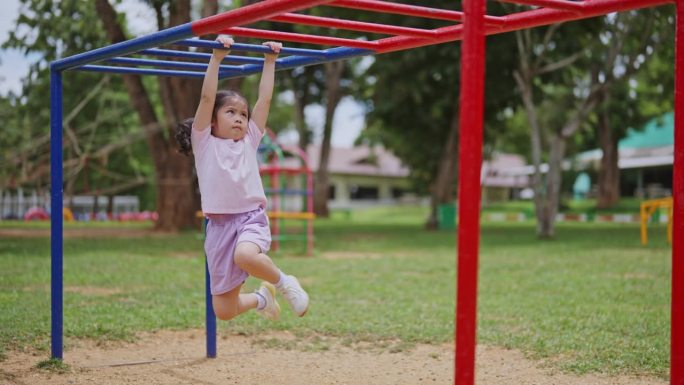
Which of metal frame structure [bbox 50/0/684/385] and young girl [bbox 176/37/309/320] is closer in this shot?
metal frame structure [bbox 50/0/684/385]

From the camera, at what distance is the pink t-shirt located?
13.0 ft

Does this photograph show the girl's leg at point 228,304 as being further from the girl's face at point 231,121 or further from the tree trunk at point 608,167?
the tree trunk at point 608,167

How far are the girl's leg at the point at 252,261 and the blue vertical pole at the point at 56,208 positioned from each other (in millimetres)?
1260

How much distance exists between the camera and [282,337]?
5734 mm

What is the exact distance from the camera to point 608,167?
3186cm

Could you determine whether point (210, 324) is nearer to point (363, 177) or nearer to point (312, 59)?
point (312, 59)

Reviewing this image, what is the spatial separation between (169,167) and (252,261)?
13402mm

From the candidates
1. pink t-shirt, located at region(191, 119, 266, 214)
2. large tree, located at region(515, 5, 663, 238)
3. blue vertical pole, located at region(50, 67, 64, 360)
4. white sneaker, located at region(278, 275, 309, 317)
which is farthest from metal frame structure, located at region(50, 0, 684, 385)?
large tree, located at region(515, 5, 663, 238)

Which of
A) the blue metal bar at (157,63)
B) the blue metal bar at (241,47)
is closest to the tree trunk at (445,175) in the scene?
the blue metal bar at (157,63)

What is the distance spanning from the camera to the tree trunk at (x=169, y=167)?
53.8 feet

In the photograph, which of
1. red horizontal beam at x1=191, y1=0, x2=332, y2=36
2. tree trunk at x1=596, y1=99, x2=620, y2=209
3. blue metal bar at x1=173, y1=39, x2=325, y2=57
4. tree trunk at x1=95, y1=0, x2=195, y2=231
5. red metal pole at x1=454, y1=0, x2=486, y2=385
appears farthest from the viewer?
tree trunk at x1=596, y1=99, x2=620, y2=209

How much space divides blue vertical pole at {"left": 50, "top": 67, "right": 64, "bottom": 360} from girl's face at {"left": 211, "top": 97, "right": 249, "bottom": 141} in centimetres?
105

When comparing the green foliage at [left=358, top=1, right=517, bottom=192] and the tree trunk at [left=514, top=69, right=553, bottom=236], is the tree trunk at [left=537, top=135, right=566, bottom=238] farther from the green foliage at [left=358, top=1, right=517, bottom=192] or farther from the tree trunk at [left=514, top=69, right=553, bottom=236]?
the green foliage at [left=358, top=1, right=517, bottom=192]

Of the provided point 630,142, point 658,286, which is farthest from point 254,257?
point 630,142
